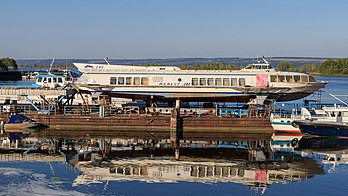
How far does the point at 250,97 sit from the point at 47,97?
16.8 meters

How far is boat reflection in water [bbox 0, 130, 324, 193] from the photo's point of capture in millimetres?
26953

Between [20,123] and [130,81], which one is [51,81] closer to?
[20,123]

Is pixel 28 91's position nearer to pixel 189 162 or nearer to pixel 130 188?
pixel 189 162

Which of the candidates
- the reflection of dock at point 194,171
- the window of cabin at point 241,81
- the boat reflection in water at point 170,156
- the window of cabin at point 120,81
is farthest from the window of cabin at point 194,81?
the reflection of dock at point 194,171

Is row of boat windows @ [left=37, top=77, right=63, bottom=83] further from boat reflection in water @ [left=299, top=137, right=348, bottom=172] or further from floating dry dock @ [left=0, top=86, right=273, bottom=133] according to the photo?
boat reflection in water @ [left=299, top=137, right=348, bottom=172]

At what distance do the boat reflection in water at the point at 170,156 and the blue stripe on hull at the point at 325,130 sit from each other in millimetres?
1144

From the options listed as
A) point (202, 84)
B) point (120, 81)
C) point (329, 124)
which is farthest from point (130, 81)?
point (329, 124)

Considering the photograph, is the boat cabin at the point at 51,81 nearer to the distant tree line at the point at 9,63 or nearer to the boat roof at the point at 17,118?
the boat roof at the point at 17,118

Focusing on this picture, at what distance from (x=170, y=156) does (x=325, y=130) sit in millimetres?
12571

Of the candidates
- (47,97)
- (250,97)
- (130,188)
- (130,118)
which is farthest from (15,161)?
(250,97)

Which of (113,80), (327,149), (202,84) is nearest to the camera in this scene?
(327,149)

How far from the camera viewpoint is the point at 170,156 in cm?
3253

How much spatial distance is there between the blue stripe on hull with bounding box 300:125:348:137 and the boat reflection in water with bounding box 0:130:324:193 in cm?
114

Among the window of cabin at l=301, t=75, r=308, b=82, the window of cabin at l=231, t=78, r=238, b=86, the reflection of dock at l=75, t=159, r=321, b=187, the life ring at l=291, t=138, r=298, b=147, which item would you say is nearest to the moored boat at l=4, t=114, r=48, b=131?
the reflection of dock at l=75, t=159, r=321, b=187
